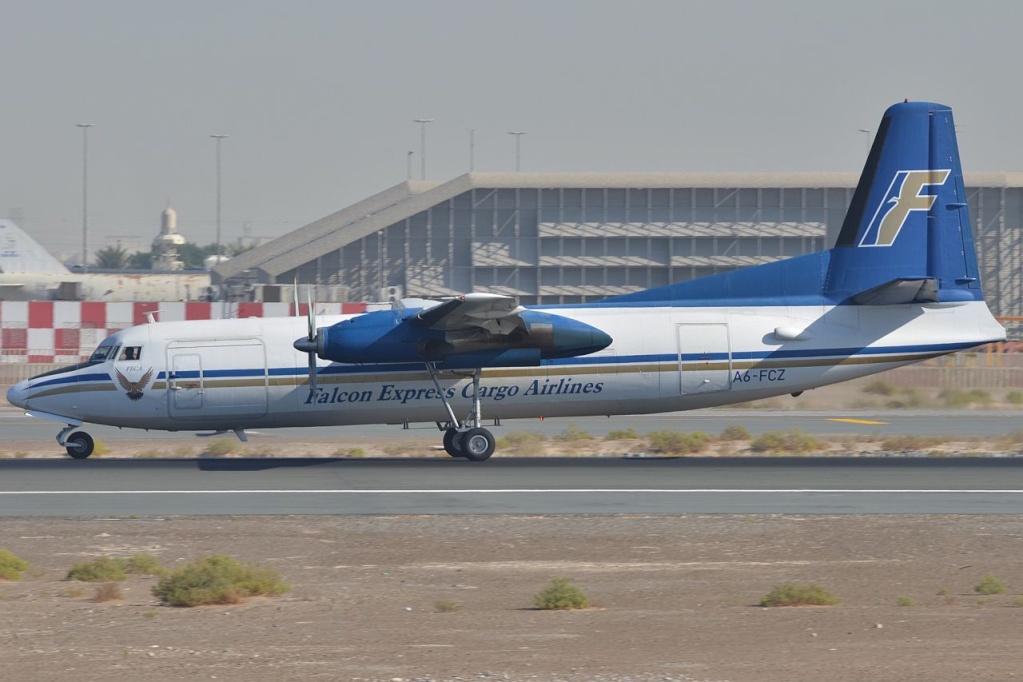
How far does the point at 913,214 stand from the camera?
24484 millimetres

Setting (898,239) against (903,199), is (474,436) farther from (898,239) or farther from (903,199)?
(903,199)

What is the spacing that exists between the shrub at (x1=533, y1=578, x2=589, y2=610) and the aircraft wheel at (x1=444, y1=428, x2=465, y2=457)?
38.0 ft

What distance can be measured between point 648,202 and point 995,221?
21.6 m

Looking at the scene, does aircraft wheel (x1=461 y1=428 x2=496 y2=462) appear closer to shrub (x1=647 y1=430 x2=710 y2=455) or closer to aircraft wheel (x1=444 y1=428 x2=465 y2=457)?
aircraft wheel (x1=444 y1=428 x2=465 y2=457)

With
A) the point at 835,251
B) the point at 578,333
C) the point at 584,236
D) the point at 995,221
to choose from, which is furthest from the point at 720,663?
the point at 995,221

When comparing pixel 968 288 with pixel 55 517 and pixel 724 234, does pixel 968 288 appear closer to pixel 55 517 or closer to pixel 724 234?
pixel 55 517

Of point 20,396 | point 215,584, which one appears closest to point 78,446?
point 20,396

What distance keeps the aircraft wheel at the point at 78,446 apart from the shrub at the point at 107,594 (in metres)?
11.9

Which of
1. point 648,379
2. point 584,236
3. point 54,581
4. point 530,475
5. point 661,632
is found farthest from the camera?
point 584,236

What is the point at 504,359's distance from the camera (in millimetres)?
22844

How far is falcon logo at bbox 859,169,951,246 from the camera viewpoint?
2444cm

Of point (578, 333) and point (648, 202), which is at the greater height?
point (648, 202)

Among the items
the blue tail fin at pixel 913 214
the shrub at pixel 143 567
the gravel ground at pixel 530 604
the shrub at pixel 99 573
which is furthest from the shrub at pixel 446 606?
the blue tail fin at pixel 913 214

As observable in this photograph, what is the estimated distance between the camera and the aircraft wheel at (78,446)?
23906 millimetres
